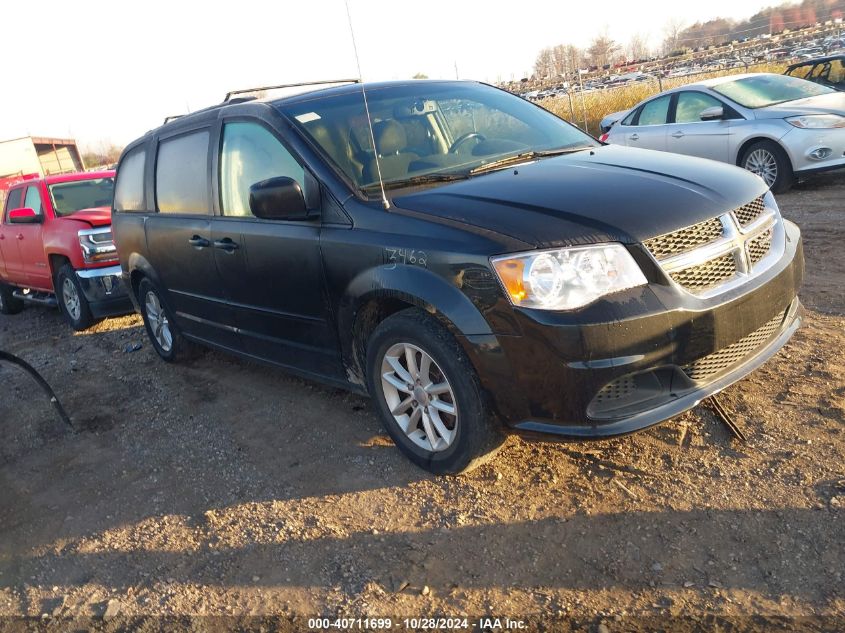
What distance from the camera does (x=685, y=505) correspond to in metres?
3.00

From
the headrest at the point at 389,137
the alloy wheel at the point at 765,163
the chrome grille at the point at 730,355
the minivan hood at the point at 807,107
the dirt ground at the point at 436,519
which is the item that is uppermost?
the headrest at the point at 389,137

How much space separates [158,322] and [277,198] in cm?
302

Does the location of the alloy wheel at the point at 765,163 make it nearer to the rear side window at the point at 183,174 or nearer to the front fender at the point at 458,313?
the rear side window at the point at 183,174

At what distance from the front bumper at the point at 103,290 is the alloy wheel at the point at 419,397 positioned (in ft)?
16.2

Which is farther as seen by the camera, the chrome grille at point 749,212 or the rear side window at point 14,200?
the rear side window at point 14,200

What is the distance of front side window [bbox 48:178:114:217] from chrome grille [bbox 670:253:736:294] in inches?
281

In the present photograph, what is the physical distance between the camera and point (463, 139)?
417 centimetres

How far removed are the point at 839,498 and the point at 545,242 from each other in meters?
1.53

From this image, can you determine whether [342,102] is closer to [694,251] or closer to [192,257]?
[192,257]

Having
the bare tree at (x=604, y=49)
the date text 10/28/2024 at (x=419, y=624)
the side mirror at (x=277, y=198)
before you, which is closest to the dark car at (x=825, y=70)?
the side mirror at (x=277, y=198)

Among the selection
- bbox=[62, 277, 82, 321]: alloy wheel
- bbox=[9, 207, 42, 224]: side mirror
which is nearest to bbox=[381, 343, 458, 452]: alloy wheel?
bbox=[62, 277, 82, 321]: alloy wheel

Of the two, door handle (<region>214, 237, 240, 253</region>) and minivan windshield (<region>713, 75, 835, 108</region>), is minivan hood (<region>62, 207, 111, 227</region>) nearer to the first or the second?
door handle (<region>214, 237, 240, 253</region>)

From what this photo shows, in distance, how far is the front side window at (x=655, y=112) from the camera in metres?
10.6

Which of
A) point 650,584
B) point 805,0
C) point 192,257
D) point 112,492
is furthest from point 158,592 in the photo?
point 805,0
